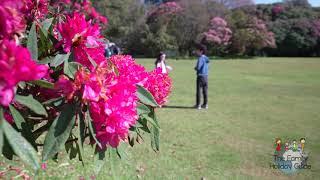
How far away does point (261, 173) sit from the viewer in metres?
5.00

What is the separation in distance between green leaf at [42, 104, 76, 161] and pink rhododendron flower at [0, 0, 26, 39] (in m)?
0.27

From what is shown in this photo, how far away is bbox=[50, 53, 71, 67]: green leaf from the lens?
1357mm

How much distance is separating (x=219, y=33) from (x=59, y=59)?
35.7 metres

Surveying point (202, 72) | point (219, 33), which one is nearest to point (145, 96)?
point (202, 72)

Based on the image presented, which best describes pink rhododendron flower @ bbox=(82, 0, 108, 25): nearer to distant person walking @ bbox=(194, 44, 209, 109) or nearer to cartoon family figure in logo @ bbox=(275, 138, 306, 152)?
cartoon family figure in logo @ bbox=(275, 138, 306, 152)

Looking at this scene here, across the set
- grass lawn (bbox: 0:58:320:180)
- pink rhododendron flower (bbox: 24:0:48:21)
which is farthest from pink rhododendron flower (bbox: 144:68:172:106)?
grass lawn (bbox: 0:58:320:180)

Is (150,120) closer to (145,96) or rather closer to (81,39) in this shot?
(145,96)

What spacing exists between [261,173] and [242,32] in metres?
32.1

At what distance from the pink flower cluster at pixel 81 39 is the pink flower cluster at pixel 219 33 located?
35535 millimetres

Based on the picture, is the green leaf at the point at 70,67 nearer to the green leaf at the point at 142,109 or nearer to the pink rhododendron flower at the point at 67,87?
the pink rhododendron flower at the point at 67,87

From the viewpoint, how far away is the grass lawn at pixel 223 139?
4.83m

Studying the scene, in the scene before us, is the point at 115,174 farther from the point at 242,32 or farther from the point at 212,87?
the point at 242,32

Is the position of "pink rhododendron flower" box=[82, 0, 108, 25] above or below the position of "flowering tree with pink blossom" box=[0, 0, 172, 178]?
above

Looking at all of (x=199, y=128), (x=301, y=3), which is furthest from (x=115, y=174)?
(x=301, y=3)
